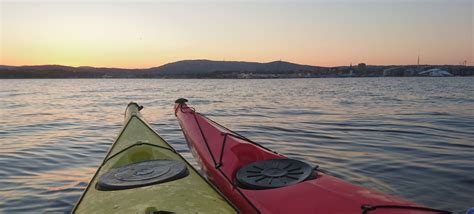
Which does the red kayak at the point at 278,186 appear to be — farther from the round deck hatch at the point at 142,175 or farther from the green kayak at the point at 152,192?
the round deck hatch at the point at 142,175

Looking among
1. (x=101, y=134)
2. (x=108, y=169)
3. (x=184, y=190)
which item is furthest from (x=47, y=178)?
(x=101, y=134)

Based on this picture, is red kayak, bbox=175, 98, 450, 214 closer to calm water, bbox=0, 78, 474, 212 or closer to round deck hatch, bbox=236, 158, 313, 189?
round deck hatch, bbox=236, 158, 313, 189

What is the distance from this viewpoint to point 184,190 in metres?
3.85

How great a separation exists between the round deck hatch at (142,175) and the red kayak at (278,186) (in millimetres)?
792

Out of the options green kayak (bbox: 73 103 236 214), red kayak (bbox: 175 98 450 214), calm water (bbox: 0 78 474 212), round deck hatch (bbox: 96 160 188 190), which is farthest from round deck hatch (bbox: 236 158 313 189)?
calm water (bbox: 0 78 474 212)

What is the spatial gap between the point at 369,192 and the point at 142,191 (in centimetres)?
237

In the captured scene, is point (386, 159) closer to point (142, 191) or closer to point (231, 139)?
point (231, 139)

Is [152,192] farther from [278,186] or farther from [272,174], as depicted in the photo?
[272,174]

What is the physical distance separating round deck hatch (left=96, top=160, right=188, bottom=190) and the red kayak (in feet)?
2.60

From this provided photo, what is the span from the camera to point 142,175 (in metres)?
4.31

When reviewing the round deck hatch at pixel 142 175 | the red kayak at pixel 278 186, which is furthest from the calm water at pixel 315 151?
the red kayak at pixel 278 186

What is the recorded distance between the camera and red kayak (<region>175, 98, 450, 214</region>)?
3482 millimetres

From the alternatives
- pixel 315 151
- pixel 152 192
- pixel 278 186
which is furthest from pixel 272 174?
pixel 315 151

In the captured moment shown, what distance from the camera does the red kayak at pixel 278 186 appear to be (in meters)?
3.48
